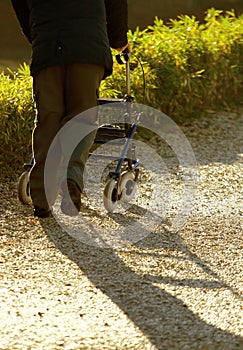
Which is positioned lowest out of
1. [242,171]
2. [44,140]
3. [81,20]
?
[242,171]

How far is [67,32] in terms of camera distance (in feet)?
15.5

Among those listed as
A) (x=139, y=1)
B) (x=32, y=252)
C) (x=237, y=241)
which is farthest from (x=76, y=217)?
(x=139, y=1)

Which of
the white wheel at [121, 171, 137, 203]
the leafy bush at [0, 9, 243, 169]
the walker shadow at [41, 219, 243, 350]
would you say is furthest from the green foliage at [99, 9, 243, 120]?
the walker shadow at [41, 219, 243, 350]

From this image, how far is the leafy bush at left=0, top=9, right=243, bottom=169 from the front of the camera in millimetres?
6180

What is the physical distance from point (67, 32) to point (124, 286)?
148 cm

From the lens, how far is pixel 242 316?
3.90 m

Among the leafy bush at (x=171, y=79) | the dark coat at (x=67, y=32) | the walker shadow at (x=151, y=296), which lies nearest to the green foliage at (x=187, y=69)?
the leafy bush at (x=171, y=79)

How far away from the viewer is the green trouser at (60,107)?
480cm

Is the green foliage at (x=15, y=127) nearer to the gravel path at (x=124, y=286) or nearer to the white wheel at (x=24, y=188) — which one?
the gravel path at (x=124, y=286)

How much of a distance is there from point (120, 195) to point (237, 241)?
0.82 meters

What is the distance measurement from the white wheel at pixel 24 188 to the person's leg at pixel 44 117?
0.71ft

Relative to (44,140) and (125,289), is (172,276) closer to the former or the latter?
(125,289)

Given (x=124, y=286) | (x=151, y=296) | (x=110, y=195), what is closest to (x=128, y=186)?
(x=110, y=195)

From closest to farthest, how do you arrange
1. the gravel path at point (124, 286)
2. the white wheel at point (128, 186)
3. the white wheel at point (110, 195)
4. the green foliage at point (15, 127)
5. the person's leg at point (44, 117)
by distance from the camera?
1. the gravel path at point (124, 286)
2. the person's leg at point (44, 117)
3. the white wheel at point (110, 195)
4. the white wheel at point (128, 186)
5. the green foliage at point (15, 127)
